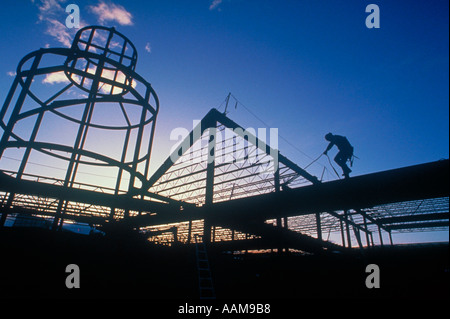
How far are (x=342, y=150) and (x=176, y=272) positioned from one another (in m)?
7.67

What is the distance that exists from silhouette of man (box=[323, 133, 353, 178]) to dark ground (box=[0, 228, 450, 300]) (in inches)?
133

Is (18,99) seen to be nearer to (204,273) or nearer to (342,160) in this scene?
(204,273)

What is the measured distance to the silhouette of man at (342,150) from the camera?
A: 362 inches

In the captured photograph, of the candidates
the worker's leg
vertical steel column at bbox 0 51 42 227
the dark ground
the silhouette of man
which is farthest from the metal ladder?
vertical steel column at bbox 0 51 42 227

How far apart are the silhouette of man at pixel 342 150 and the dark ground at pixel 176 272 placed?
3.38 meters

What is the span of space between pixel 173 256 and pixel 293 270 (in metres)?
4.05

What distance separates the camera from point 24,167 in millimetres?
9688

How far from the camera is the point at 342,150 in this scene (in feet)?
30.7

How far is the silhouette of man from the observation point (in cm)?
920

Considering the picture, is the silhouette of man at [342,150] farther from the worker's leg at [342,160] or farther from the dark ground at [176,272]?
the dark ground at [176,272]

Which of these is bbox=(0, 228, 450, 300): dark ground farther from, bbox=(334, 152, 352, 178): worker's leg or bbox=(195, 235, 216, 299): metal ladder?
bbox=(334, 152, 352, 178): worker's leg

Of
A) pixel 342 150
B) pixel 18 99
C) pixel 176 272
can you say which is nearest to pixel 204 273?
pixel 176 272

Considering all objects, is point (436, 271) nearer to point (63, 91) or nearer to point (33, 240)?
point (33, 240)

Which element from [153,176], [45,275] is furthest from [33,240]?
[153,176]
